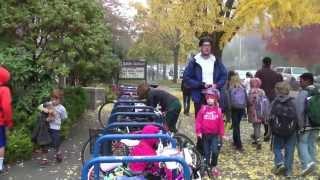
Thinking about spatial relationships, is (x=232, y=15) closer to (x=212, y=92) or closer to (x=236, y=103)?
(x=236, y=103)

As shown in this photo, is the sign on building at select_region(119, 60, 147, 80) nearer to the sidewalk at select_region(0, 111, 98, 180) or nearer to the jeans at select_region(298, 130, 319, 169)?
the sidewalk at select_region(0, 111, 98, 180)

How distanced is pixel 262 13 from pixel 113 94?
394 inches

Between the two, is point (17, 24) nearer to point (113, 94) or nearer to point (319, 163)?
point (319, 163)

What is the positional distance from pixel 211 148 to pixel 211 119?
18.7 inches

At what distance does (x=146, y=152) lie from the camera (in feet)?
18.8

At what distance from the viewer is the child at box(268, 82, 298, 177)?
8359 millimetres

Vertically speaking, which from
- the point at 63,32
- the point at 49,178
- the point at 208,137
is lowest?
the point at 49,178

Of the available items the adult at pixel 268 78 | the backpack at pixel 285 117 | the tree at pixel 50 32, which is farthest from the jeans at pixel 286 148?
the tree at pixel 50 32

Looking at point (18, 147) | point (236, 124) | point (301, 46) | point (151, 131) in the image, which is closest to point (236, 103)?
point (236, 124)

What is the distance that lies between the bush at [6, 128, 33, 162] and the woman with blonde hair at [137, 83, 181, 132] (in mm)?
2041

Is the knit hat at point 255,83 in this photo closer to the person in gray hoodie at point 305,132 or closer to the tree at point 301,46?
the person in gray hoodie at point 305,132

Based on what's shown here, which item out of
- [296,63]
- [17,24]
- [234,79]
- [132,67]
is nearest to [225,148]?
[234,79]

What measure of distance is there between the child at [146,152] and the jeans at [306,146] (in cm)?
332

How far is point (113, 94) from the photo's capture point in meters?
23.7
